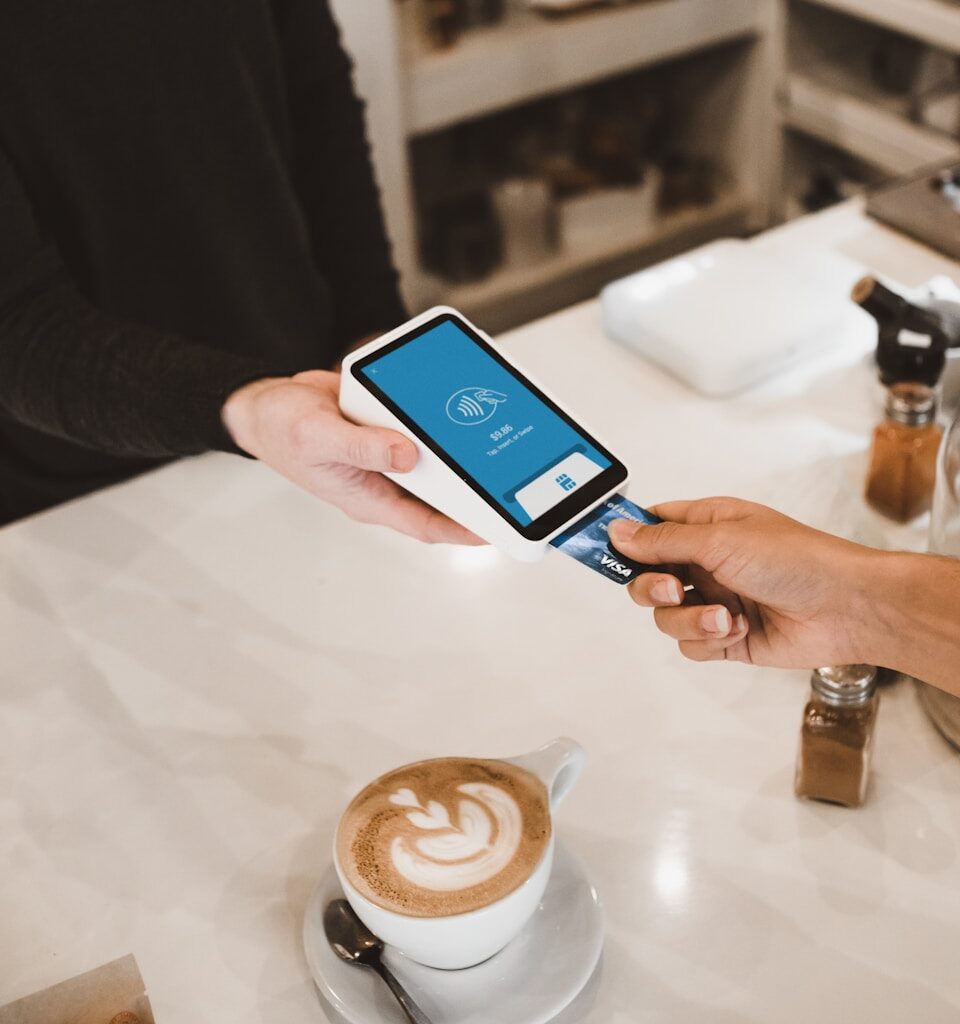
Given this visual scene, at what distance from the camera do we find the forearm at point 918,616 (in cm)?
69

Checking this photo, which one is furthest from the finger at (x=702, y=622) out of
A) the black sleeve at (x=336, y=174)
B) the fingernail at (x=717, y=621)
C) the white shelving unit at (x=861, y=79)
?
the white shelving unit at (x=861, y=79)

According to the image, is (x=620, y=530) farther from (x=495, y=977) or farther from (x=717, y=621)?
(x=495, y=977)

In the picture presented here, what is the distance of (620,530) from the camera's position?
759 millimetres

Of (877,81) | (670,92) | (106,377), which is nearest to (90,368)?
(106,377)

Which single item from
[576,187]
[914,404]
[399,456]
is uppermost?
[399,456]

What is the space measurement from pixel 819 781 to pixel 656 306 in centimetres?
57

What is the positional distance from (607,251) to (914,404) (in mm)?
1540

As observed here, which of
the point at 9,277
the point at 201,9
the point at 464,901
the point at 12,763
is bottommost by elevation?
the point at 12,763

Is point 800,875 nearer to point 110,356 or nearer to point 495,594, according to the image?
point 495,594

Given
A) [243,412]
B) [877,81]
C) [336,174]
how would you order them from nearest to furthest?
[243,412] → [336,174] → [877,81]

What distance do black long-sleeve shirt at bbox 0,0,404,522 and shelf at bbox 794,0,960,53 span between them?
41.8 inches

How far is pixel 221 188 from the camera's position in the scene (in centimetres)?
119

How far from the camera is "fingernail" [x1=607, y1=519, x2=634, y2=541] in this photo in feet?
2.48

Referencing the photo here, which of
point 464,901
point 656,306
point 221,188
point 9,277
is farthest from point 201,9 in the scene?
point 464,901
